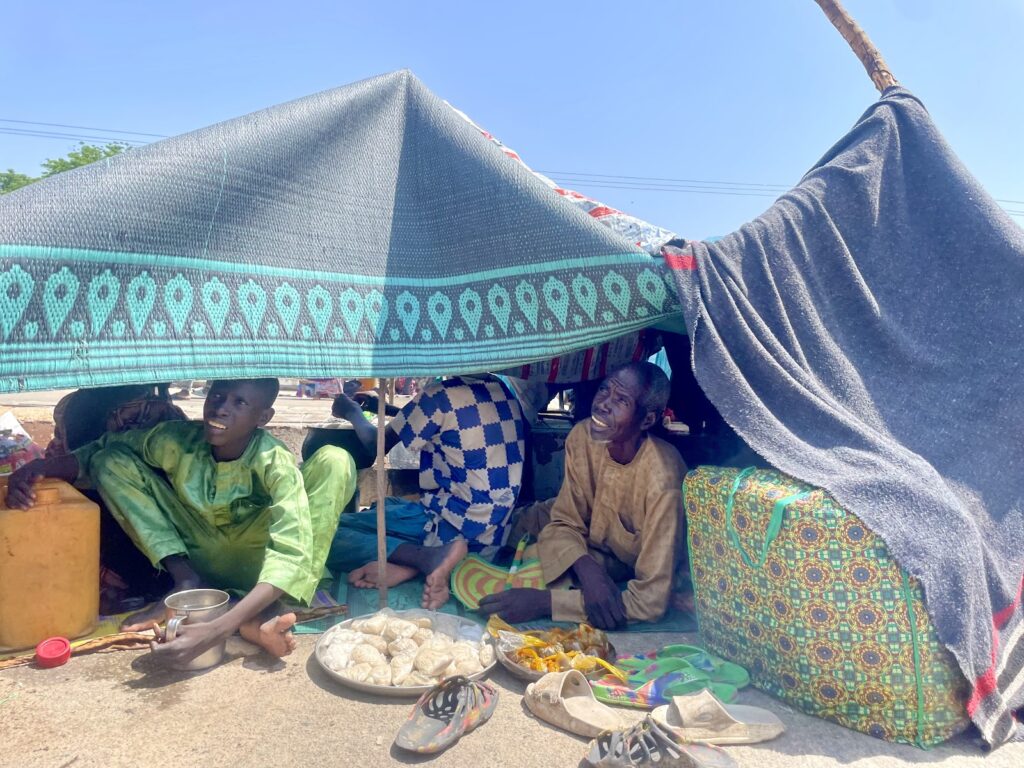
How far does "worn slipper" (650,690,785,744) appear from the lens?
2117mm

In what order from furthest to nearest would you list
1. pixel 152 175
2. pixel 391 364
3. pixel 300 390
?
1. pixel 300 390
2. pixel 391 364
3. pixel 152 175

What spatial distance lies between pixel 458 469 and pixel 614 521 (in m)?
0.78

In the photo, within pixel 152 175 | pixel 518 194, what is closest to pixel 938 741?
pixel 518 194

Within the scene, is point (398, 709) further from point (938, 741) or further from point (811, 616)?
point (938, 741)

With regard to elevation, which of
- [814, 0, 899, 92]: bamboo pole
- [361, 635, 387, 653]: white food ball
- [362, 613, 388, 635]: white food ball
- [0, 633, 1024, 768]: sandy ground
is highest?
[814, 0, 899, 92]: bamboo pole

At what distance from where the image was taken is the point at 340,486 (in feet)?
9.78

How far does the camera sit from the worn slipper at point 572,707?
2154mm

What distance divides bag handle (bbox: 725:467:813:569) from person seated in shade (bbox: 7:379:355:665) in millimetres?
1550

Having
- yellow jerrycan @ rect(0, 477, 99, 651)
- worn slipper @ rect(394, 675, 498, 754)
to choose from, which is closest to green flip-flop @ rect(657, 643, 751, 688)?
worn slipper @ rect(394, 675, 498, 754)

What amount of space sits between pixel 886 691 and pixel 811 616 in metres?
0.29

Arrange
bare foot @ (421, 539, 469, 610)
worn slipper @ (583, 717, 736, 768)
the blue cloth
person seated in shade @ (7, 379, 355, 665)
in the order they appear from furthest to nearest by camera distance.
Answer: the blue cloth → bare foot @ (421, 539, 469, 610) → person seated in shade @ (7, 379, 355, 665) → worn slipper @ (583, 717, 736, 768)

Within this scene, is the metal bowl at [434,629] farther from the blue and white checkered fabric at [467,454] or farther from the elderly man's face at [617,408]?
the elderly man's face at [617,408]

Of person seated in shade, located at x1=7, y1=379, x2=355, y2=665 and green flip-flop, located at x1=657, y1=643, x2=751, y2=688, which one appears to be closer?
green flip-flop, located at x1=657, y1=643, x2=751, y2=688

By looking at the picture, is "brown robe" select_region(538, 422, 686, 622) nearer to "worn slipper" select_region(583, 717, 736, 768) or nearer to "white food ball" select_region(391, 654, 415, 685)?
"white food ball" select_region(391, 654, 415, 685)
